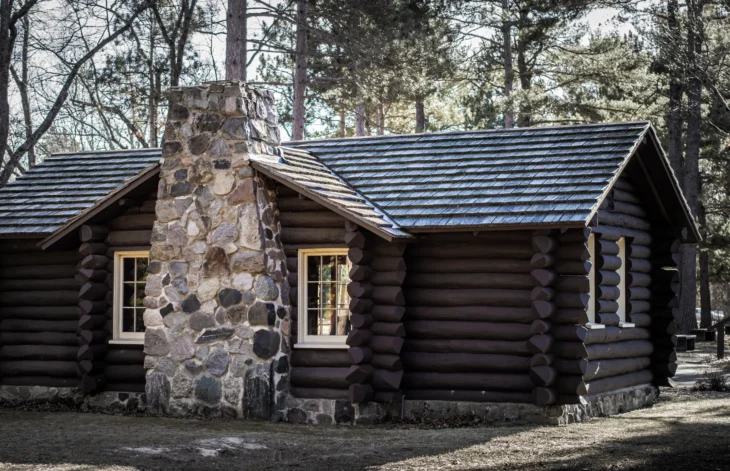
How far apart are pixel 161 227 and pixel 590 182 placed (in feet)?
20.5

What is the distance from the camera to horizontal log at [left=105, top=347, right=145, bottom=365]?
15.4m

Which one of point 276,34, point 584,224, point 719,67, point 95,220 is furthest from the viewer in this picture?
point 276,34

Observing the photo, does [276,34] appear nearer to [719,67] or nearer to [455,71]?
[455,71]

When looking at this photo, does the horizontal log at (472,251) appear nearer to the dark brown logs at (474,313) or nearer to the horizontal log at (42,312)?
the dark brown logs at (474,313)

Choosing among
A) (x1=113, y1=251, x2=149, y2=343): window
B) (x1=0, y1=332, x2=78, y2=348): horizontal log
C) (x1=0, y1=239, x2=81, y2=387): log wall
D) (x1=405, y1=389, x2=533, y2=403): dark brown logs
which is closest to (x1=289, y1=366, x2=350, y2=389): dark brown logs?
(x1=405, y1=389, x2=533, y2=403): dark brown logs

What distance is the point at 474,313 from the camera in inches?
544

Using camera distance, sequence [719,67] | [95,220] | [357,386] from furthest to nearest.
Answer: [719,67], [95,220], [357,386]

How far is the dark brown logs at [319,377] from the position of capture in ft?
46.1

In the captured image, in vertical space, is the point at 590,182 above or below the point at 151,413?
above

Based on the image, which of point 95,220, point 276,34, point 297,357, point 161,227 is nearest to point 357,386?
point 297,357

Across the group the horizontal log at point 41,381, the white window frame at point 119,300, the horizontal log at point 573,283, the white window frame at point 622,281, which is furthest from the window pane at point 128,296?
the white window frame at point 622,281

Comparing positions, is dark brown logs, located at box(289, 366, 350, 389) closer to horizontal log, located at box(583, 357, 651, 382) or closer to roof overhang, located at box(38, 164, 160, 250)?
horizontal log, located at box(583, 357, 651, 382)

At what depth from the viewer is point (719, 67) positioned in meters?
24.2

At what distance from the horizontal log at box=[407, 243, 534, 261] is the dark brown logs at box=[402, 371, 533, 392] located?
1.67 meters
